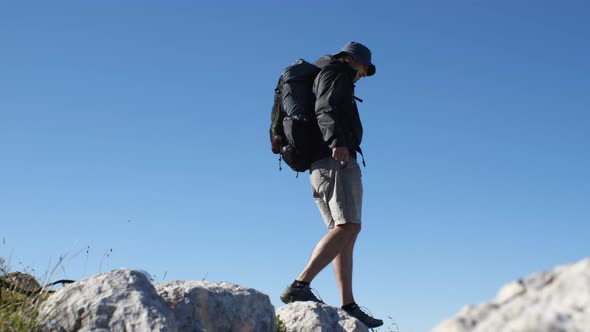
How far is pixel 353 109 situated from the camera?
7719 millimetres

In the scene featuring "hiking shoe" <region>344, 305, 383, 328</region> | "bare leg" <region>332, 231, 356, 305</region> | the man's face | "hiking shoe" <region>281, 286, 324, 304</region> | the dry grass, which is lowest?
the dry grass

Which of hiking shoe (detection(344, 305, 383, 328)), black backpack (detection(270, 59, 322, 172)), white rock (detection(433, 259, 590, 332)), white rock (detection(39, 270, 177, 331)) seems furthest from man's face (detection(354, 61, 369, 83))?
white rock (detection(433, 259, 590, 332))

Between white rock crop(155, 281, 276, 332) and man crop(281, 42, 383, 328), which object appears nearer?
white rock crop(155, 281, 276, 332)

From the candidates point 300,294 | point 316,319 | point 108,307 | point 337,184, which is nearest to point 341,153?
Result: point 337,184

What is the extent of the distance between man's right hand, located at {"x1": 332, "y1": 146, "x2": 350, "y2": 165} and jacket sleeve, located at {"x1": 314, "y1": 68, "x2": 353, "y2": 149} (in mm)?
42

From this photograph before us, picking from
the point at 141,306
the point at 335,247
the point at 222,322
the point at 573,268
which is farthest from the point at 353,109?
the point at 573,268

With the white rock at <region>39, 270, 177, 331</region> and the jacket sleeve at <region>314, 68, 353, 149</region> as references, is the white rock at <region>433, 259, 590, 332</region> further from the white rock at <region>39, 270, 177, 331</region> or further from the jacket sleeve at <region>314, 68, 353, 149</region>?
the jacket sleeve at <region>314, 68, 353, 149</region>

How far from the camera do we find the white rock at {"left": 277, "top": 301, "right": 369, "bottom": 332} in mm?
6711

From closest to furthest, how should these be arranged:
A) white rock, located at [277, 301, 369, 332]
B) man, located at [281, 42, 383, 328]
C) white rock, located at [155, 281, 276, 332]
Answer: white rock, located at [155, 281, 276, 332] < white rock, located at [277, 301, 369, 332] < man, located at [281, 42, 383, 328]

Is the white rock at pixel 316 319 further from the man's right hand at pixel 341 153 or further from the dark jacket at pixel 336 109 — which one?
the dark jacket at pixel 336 109

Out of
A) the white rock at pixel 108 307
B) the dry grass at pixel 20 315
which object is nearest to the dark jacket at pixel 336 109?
the white rock at pixel 108 307

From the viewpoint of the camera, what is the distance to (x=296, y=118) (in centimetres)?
765

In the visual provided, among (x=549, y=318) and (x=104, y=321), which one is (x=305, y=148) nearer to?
(x=104, y=321)

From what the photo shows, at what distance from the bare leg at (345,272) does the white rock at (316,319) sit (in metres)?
0.63
